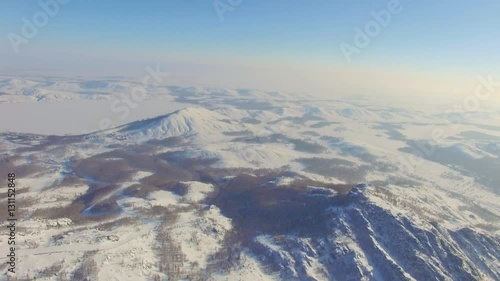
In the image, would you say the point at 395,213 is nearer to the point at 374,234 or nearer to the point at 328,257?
the point at 374,234

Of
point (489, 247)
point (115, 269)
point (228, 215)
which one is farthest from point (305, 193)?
point (115, 269)

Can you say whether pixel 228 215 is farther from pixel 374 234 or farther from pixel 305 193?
pixel 374 234

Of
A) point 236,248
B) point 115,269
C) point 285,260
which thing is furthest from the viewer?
point 236,248

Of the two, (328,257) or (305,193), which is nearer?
(328,257)

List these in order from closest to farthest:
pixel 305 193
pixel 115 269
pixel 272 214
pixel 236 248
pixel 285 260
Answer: pixel 115 269 → pixel 285 260 → pixel 236 248 → pixel 272 214 → pixel 305 193

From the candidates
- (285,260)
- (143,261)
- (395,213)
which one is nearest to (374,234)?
(395,213)

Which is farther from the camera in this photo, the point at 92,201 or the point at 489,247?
the point at 92,201

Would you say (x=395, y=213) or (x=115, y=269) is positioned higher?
(x=395, y=213)

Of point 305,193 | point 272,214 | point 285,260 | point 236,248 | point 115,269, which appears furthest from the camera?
point 305,193

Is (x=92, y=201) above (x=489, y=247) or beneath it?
beneath
